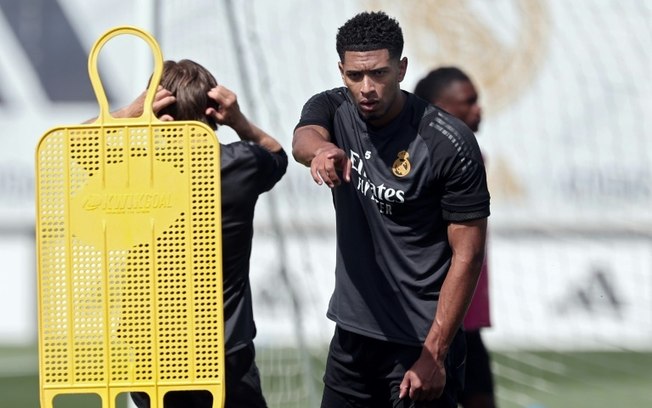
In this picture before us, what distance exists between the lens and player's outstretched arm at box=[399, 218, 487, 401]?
3.94m

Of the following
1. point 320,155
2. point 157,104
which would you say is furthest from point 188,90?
point 320,155

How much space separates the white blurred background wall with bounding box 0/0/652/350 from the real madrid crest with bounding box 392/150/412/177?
388 centimetres

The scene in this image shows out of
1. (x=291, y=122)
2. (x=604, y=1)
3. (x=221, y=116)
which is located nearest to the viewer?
(x=221, y=116)

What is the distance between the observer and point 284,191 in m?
7.94

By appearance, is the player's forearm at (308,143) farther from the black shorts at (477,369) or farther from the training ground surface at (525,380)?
the training ground surface at (525,380)

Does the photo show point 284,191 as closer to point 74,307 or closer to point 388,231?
point 388,231

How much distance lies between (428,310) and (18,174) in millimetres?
7310

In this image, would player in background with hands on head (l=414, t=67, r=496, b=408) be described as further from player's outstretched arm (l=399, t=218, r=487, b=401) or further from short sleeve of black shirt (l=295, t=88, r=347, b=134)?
player's outstretched arm (l=399, t=218, r=487, b=401)

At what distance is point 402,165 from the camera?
4.04 meters

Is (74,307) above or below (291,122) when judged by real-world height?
below

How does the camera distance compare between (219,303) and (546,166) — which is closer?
(219,303)

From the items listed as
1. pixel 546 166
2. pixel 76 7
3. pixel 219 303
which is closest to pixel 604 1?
pixel 546 166

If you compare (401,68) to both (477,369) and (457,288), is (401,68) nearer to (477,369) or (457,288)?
(457,288)

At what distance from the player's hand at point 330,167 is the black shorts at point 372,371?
834 mm
